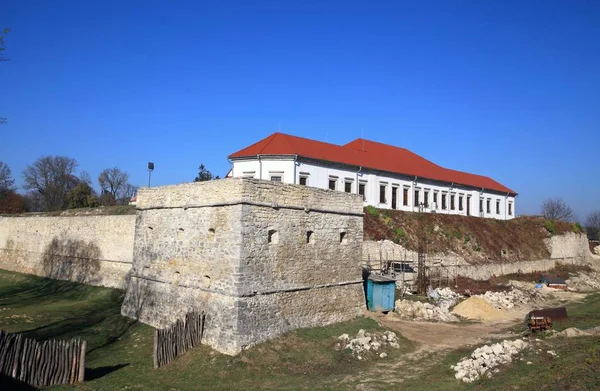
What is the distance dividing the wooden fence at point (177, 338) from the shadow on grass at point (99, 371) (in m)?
1.40

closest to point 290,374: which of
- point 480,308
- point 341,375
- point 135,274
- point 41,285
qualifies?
point 341,375

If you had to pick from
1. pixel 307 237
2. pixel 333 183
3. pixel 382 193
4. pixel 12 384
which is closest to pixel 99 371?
pixel 12 384

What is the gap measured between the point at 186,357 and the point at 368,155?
2726cm

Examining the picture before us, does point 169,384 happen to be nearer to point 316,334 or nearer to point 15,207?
point 316,334

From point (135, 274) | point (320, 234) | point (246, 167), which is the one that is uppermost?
point (246, 167)

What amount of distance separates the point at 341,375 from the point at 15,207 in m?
54.8

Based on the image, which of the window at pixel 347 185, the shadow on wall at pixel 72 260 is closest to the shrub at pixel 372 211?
the window at pixel 347 185

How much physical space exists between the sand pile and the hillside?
815cm

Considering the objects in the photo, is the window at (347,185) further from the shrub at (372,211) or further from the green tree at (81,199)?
the green tree at (81,199)

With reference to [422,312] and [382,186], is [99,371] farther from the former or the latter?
[382,186]

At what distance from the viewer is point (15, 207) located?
178 feet

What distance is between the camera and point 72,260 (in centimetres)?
2823

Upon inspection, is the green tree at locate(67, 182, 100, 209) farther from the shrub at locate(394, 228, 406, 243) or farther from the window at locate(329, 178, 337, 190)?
the shrub at locate(394, 228, 406, 243)

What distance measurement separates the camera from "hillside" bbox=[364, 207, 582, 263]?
3259 cm
